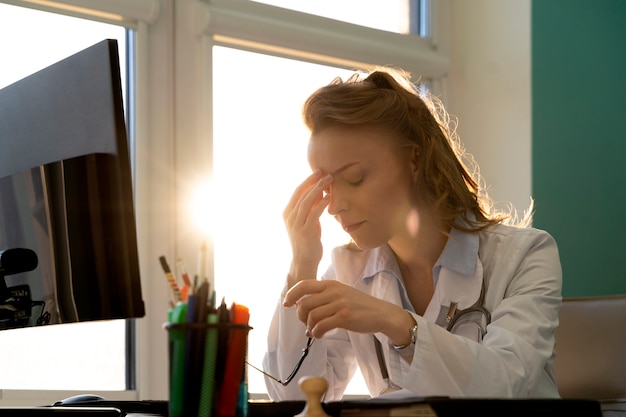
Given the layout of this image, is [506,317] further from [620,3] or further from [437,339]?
[620,3]

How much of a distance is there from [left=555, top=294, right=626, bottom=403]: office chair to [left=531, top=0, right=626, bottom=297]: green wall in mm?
922

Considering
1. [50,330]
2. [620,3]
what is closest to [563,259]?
[620,3]

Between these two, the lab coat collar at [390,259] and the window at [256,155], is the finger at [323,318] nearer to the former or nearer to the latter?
the lab coat collar at [390,259]

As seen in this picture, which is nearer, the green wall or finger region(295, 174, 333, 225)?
finger region(295, 174, 333, 225)

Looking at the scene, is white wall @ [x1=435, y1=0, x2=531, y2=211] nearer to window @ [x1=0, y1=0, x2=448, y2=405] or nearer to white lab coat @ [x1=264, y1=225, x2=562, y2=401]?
window @ [x1=0, y1=0, x2=448, y2=405]

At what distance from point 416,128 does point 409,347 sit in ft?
2.17

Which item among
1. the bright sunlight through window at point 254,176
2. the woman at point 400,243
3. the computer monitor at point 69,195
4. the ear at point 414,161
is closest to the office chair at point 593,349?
the woman at point 400,243

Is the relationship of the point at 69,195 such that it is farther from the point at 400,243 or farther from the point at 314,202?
the point at 400,243

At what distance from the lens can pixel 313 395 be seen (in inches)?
31.1

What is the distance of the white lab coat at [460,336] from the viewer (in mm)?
1242

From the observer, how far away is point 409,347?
1249 millimetres

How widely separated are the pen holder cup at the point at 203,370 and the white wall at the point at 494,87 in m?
2.19

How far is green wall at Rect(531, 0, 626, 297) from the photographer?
284cm

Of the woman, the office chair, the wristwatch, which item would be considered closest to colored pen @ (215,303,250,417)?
the wristwatch
